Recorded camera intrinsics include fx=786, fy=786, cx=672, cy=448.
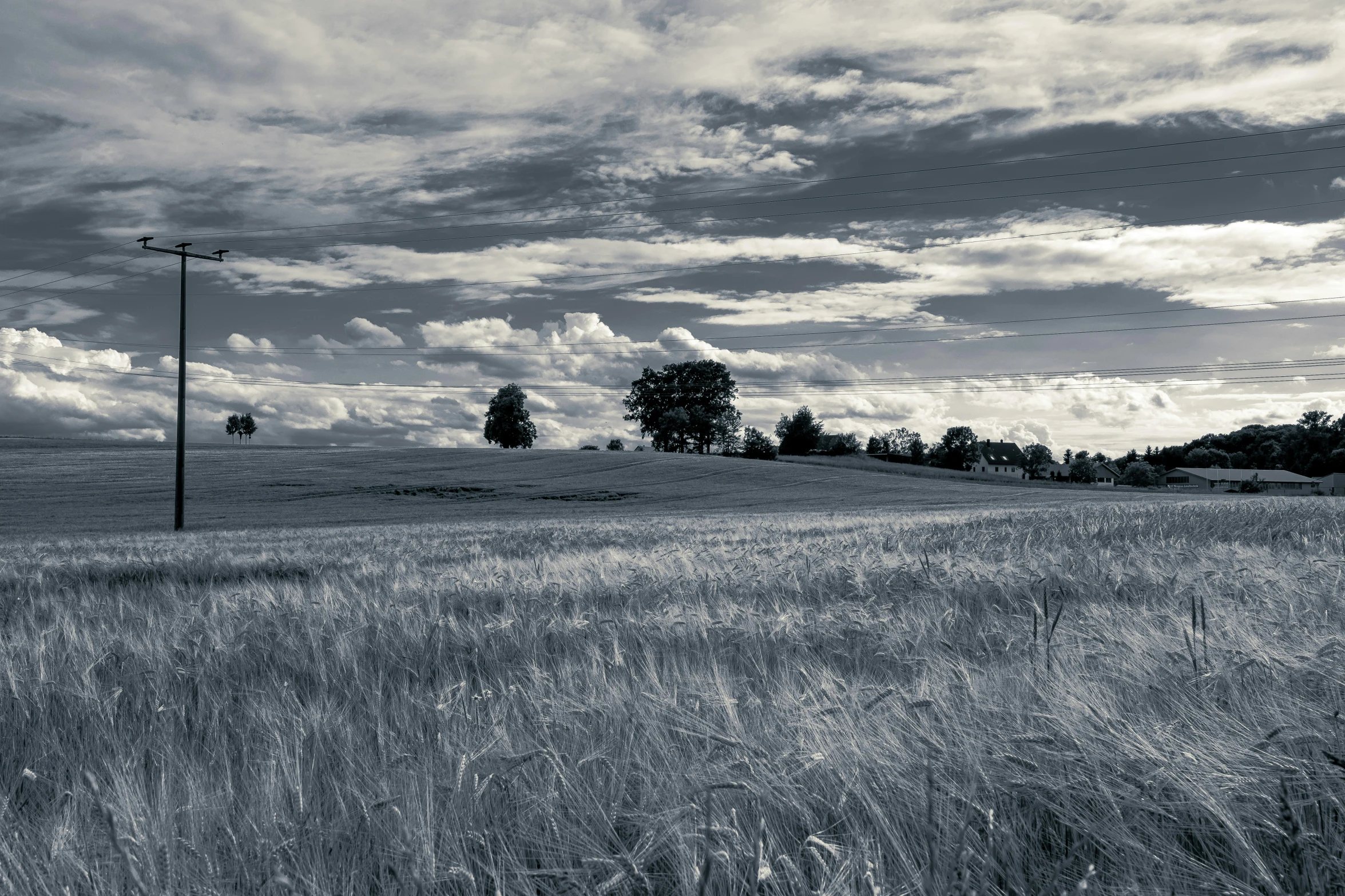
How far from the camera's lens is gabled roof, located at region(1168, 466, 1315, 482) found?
155750 millimetres

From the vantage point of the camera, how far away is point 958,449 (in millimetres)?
167250

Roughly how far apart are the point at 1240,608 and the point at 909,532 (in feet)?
24.0

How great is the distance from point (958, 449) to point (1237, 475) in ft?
188

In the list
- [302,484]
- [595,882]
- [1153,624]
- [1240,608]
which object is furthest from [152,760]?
[302,484]

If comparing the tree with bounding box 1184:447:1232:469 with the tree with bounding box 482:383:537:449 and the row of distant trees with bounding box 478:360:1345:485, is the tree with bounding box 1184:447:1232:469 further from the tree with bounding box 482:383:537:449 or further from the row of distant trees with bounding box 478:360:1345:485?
the tree with bounding box 482:383:537:449

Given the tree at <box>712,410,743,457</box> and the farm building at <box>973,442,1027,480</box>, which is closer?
the tree at <box>712,410,743,457</box>

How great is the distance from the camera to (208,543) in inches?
618

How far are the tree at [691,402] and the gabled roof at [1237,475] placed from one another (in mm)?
107613

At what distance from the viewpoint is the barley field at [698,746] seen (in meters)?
1.58

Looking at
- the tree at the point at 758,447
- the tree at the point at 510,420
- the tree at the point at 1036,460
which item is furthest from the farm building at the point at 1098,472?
the tree at the point at 510,420

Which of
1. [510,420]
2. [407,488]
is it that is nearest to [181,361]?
[407,488]

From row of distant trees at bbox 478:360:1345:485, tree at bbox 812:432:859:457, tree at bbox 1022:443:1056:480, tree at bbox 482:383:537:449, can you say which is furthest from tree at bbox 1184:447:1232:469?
tree at bbox 482:383:537:449

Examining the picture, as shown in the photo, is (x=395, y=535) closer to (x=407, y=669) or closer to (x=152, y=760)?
(x=407, y=669)

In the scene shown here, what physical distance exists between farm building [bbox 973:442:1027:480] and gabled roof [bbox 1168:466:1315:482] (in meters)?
30.7
